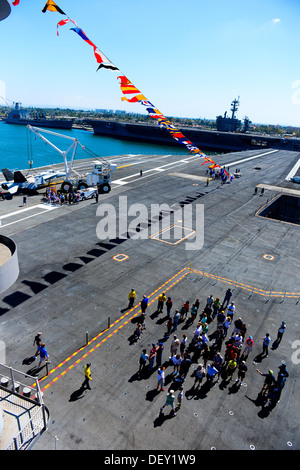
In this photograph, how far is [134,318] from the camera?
2027 centimetres

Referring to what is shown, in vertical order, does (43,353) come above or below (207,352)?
above

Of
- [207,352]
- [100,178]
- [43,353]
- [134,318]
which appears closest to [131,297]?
[134,318]

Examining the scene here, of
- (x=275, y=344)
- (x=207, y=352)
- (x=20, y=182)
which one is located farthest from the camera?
(x=20, y=182)

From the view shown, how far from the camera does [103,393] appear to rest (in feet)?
47.6

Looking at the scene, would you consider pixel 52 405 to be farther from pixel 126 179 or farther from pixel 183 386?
pixel 126 179

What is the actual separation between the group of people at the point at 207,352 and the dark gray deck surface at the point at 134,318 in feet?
1.84

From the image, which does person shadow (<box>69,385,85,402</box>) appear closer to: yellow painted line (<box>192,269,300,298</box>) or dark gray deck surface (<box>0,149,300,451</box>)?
dark gray deck surface (<box>0,149,300,451</box>)

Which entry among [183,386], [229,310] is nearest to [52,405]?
[183,386]

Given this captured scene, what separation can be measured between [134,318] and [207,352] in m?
5.80

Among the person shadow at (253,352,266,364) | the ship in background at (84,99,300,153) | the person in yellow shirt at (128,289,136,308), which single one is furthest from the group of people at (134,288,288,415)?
the ship in background at (84,99,300,153)

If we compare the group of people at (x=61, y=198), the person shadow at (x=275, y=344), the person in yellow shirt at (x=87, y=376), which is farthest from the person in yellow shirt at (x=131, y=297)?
the group of people at (x=61, y=198)

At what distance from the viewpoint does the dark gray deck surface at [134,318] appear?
511 inches

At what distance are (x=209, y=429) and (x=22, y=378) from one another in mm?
9317

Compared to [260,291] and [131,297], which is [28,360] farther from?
[260,291]
